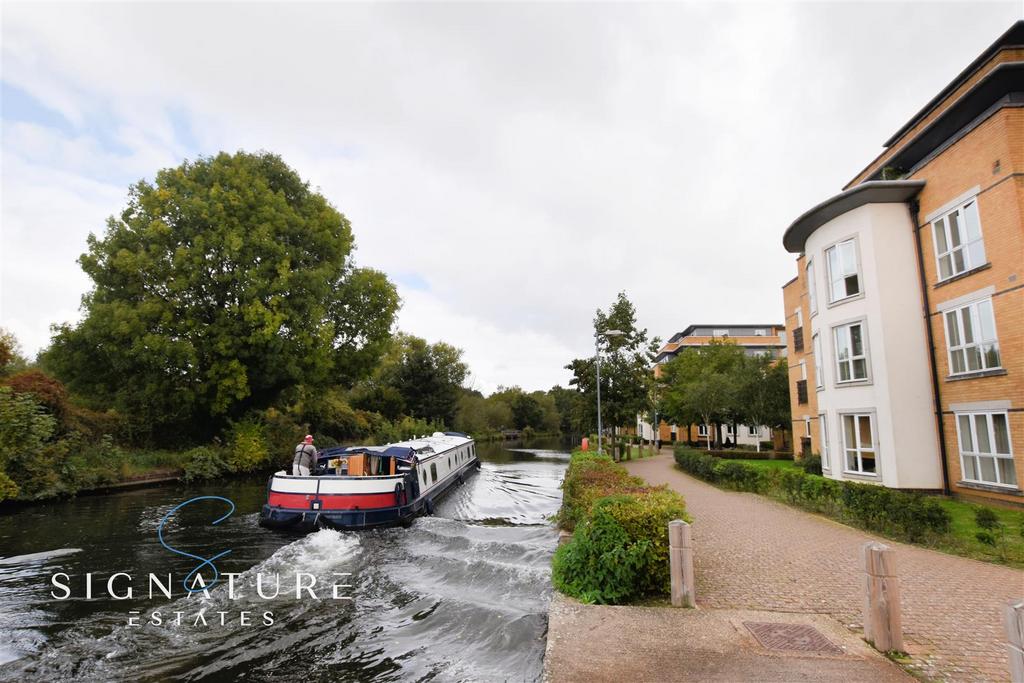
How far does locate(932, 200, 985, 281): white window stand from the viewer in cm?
1361

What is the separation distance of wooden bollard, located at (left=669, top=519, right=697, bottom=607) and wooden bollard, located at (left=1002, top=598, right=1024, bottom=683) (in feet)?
9.81

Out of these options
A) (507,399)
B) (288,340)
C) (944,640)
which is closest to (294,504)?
(944,640)

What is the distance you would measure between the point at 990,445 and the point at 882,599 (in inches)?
466

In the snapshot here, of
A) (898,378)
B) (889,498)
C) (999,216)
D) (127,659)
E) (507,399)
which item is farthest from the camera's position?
(507,399)

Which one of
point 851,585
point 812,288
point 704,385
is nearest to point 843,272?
point 812,288

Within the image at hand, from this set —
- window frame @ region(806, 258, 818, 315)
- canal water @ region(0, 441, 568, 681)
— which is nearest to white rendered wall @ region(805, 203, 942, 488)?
window frame @ region(806, 258, 818, 315)

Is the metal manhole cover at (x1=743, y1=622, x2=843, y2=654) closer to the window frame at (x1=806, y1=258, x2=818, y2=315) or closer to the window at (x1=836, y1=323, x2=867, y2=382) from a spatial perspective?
the window at (x1=836, y1=323, x2=867, y2=382)

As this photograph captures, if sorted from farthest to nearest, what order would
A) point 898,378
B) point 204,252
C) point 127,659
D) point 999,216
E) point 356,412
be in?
point 356,412
point 204,252
point 898,378
point 999,216
point 127,659

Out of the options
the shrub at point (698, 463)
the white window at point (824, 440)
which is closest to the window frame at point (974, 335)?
the white window at point (824, 440)

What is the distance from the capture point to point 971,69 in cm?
1474

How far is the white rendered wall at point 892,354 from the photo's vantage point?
48.9ft

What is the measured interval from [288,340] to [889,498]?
24.0 m

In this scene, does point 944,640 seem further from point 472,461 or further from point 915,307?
point 472,461

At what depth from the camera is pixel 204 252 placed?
81.2ft
